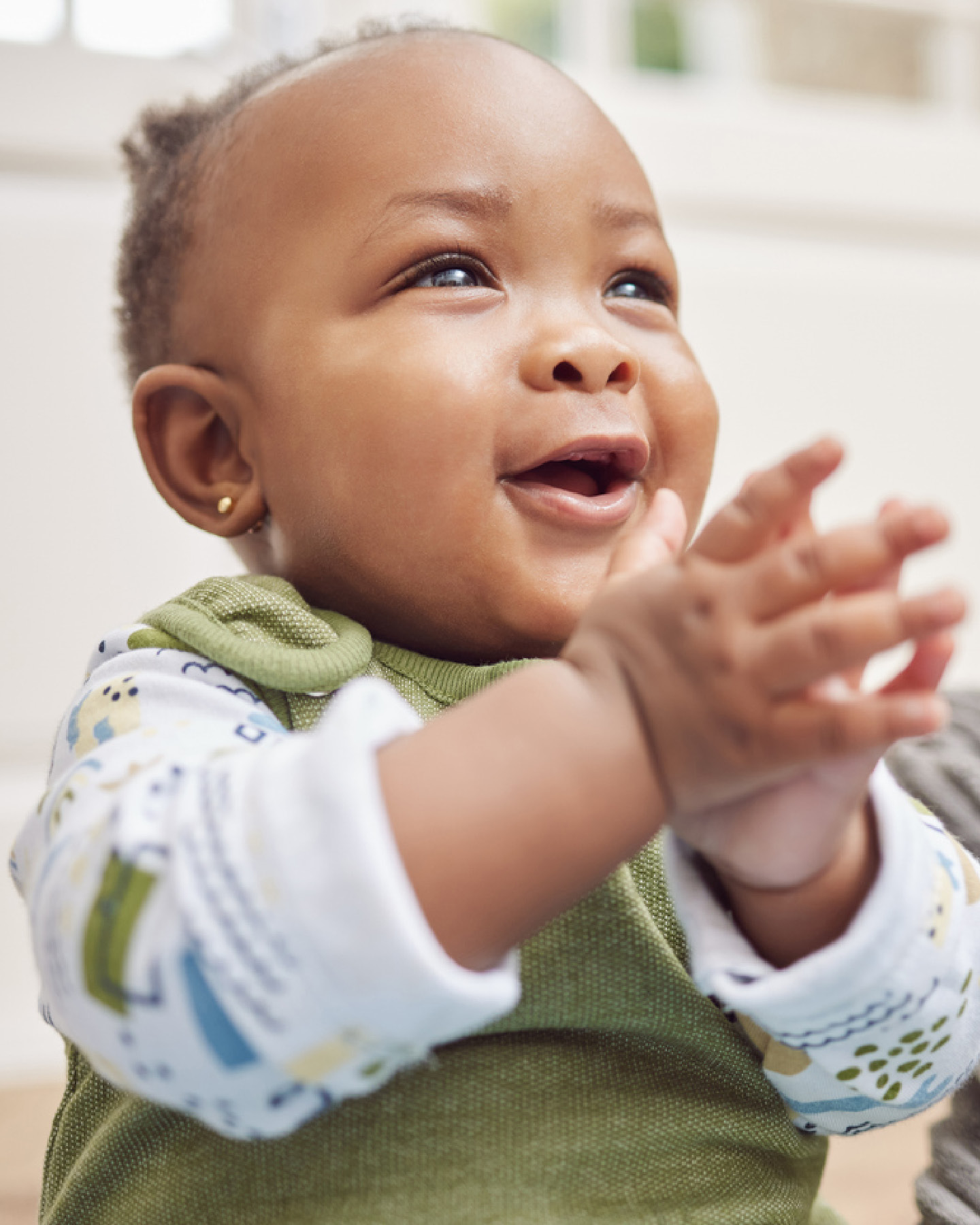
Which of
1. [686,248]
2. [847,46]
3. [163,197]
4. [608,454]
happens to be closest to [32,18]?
[163,197]

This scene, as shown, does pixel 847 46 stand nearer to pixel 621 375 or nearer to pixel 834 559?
pixel 621 375

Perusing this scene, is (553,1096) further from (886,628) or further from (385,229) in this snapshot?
(385,229)

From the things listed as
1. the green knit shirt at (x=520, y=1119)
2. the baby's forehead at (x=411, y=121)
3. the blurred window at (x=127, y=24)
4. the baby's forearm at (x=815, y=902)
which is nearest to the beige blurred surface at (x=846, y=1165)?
the green knit shirt at (x=520, y=1119)

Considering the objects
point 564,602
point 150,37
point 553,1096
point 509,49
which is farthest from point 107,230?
point 553,1096

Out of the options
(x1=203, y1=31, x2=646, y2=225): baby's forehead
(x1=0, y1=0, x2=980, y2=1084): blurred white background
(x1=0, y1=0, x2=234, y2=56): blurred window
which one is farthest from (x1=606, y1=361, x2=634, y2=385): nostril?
(x1=0, y1=0, x2=234, y2=56): blurred window

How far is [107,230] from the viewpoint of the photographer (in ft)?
3.95

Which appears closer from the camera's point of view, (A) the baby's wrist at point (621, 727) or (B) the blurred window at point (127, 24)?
(A) the baby's wrist at point (621, 727)

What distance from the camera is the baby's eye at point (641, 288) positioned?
2.18ft

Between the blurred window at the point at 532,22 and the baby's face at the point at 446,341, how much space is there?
94 centimetres

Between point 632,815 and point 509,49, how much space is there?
1.56 ft

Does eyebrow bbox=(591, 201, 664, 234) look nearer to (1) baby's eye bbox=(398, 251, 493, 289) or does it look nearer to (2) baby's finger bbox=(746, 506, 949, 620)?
(1) baby's eye bbox=(398, 251, 493, 289)

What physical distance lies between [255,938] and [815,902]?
0.20 metres

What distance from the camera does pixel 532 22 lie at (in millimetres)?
1546

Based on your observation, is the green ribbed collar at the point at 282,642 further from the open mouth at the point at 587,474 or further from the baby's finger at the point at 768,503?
the baby's finger at the point at 768,503
